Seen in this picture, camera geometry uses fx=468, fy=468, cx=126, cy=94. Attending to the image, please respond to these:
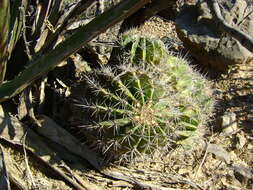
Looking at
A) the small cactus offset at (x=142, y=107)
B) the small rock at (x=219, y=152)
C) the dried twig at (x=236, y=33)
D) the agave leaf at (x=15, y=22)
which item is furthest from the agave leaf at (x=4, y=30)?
the small rock at (x=219, y=152)

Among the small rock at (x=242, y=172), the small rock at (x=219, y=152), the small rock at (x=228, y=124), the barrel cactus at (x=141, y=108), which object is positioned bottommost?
the small rock at (x=242, y=172)

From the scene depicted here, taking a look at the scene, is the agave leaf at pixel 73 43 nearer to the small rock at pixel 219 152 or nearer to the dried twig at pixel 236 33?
the dried twig at pixel 236 33

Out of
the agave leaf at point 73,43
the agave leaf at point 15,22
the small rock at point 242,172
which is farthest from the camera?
the small rock at point 242,172

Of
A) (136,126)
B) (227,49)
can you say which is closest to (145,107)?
(136,126)

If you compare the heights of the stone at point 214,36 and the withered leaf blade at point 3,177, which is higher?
the stone at point 214,36

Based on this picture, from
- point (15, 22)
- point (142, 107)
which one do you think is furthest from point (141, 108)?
point (15, 22)

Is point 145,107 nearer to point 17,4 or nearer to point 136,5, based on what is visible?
point 136,5
